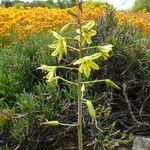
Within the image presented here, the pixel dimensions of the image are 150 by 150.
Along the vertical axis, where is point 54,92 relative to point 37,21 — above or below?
below

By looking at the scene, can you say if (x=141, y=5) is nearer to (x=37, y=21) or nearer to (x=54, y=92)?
(x=37, y=21)

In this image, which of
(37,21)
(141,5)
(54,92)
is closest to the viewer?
(54,92)

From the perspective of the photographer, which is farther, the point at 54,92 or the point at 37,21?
the point at 37,21

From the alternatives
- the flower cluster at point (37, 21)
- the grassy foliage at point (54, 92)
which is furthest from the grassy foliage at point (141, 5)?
the grassy foliage at point (54, 92)

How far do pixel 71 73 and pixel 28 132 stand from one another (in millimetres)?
897

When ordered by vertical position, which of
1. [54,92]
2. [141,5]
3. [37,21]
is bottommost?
[141,5]

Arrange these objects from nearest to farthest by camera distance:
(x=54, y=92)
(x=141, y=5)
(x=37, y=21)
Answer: (x=54, y=92) < (x=37, y=21) < (x=141, y=5)

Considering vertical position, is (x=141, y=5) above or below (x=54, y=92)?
below

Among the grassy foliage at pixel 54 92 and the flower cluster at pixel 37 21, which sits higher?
the flower cluster at pixel 37 21

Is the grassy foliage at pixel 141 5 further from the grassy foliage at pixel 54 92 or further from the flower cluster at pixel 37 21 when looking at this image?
the grassy foliage at pixel 54 92

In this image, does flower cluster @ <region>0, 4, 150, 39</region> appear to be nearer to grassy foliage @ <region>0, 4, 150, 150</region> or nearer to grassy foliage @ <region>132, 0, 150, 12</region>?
grassy foliage @ <region>0, 4, 150, 150</region>

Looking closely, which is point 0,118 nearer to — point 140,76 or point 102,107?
point 102,107

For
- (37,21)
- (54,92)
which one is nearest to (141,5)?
(37,21)

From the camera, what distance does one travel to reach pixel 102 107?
5.09m
